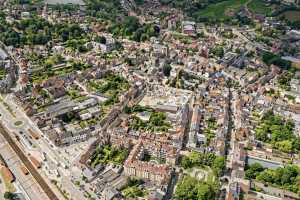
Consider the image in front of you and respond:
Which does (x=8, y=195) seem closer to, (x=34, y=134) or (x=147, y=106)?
(x=34, y=134)

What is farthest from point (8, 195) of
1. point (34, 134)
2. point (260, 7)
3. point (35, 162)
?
point (260, 7)

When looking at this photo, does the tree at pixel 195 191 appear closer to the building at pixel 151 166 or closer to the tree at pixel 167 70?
the building at pixel 151 166

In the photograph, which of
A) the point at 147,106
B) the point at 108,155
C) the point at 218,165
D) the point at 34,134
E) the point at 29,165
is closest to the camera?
the point at 218,165

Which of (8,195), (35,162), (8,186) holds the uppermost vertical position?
(35,162)

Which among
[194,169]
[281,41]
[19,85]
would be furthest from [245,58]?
[19,85]

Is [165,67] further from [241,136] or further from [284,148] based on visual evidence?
[284,148]

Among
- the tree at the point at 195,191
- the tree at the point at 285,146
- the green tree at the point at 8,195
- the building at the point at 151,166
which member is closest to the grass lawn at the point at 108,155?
the building at the point at 151,166

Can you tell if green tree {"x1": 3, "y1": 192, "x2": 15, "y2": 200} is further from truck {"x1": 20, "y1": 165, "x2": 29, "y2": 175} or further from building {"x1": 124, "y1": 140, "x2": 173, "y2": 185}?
building {"x1": 124, "y1": 140, "x2": 173, "y2": 185}

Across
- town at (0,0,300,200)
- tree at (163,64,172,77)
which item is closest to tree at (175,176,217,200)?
town at (0,0,300,200)
